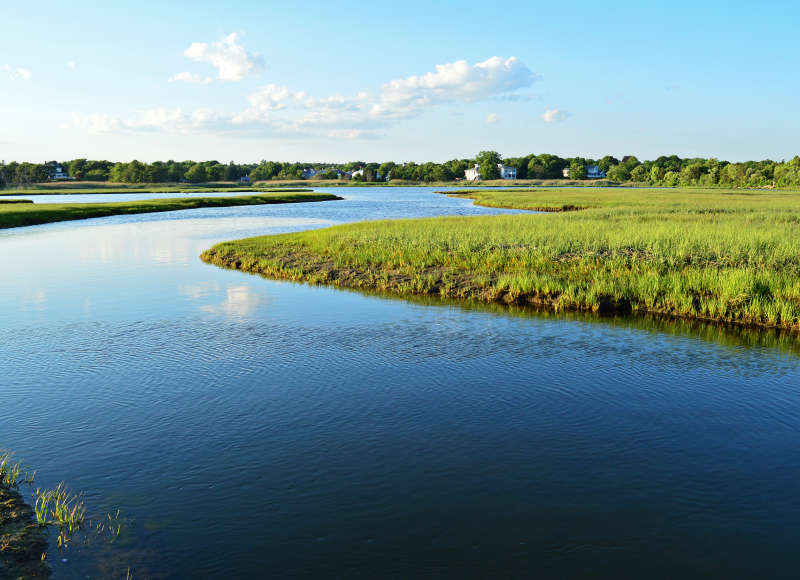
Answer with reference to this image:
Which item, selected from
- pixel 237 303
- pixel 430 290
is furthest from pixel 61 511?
pixel 430 290

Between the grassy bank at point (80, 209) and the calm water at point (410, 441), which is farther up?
the grassy bank at point (80, 209)

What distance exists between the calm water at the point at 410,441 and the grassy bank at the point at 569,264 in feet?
9.71

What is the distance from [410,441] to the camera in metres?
13.4

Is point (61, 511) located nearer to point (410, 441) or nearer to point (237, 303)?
point (410, 441)

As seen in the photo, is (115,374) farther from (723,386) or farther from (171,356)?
(723,386)

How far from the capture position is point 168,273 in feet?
121

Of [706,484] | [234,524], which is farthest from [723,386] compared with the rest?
[234,524]

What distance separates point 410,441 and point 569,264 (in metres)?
22.6

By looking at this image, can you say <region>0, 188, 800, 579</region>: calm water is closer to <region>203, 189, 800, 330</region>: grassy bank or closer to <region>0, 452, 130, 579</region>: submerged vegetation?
<region>0, 452, 130, 579</region>: submerged vegetation

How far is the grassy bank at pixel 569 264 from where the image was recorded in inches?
1046

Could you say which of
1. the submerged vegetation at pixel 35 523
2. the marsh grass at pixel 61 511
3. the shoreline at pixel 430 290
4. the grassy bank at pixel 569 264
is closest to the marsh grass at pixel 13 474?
the submerged vegetation at pixel 35 523

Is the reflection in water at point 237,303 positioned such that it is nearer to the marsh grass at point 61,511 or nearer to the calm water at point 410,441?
the calm water at point 410,441

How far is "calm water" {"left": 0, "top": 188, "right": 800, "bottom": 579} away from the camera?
9.39m

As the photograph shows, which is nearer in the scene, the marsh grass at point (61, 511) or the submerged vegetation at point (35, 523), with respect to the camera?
the submerged vegetation at point (35, 523)
